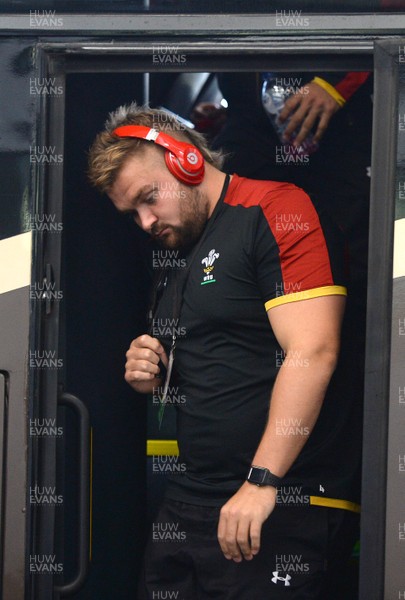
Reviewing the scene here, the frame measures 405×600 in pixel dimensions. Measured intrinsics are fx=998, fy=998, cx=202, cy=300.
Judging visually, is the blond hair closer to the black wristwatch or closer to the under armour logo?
the black wristwatch

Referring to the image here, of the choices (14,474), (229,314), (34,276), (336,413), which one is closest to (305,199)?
(229,314)

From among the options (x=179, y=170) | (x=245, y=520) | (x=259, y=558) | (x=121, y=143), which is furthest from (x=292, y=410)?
(x=121, y=143)

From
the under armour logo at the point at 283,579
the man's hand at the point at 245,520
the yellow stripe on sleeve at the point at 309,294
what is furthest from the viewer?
the under armour logo at the point at 283,579

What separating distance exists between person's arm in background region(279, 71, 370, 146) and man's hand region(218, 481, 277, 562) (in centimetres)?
110

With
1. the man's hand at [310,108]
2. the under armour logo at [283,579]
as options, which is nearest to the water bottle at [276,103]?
the man's hand at [310,108]

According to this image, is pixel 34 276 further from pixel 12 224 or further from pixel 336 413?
pixel 336 413

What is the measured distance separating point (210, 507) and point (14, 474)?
1.99 feet

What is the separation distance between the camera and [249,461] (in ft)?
8.71

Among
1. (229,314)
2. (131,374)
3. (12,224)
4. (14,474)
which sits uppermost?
(12,224)

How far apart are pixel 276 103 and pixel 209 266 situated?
845 mm

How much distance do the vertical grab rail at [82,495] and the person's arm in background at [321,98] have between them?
1071mm

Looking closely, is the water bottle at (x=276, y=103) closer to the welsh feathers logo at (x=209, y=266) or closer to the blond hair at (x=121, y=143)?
the blond hair at (x=121, y=143)

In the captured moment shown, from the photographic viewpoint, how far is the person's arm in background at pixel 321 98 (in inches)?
115

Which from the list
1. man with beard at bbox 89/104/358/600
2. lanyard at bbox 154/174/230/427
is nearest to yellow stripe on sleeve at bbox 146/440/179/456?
man with beard at bbox 89/104/358/600
